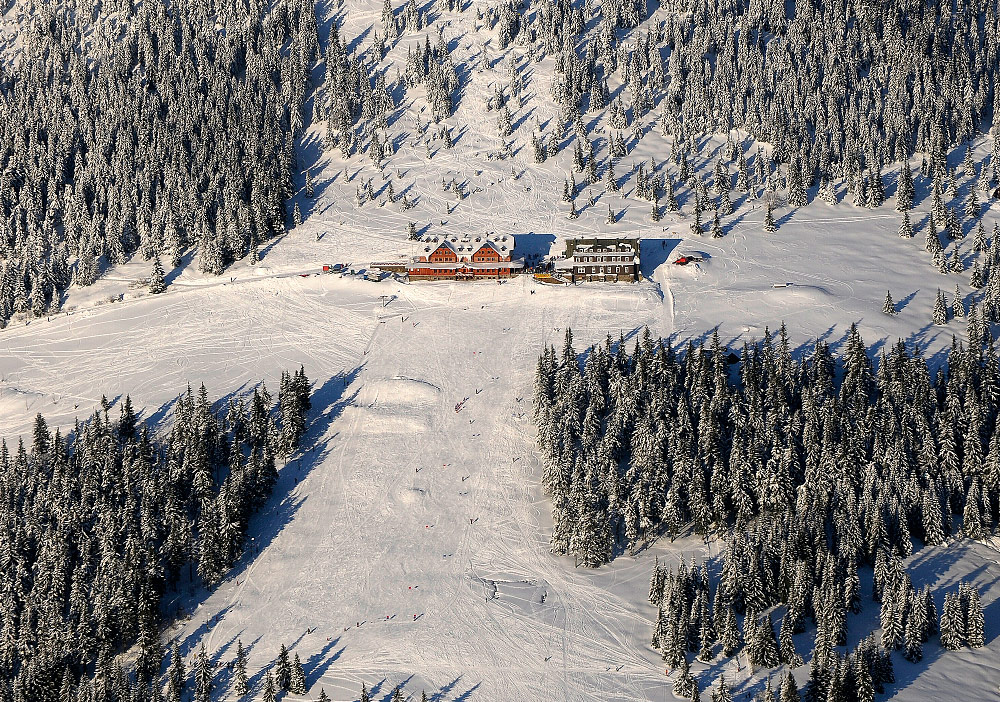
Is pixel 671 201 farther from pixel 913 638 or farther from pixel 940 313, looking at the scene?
pixel 913 638

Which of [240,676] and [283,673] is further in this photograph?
[240,676]

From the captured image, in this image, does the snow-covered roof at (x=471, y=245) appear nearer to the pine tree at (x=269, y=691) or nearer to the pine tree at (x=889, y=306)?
the pine tree at (x=889, y=306)

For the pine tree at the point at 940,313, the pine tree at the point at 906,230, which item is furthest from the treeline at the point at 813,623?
the pine tree at the point at 906,230

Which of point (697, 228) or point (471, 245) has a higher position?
point (697, 228)

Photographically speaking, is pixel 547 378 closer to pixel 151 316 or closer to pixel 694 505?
pixel 694 505

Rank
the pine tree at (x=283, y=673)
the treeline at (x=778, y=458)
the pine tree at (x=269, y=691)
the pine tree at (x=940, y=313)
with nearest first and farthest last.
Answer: the pine tree at (x=269, y=691) → the pine tree at (x=283, y=673) → the treeline at (x=778, y=458) → the pine tree at (x=940, y=313)

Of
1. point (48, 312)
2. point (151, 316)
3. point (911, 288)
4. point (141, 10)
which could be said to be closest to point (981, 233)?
point (911, 288)

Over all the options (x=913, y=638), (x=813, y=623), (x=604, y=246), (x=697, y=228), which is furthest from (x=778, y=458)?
(x=697, y=228)
